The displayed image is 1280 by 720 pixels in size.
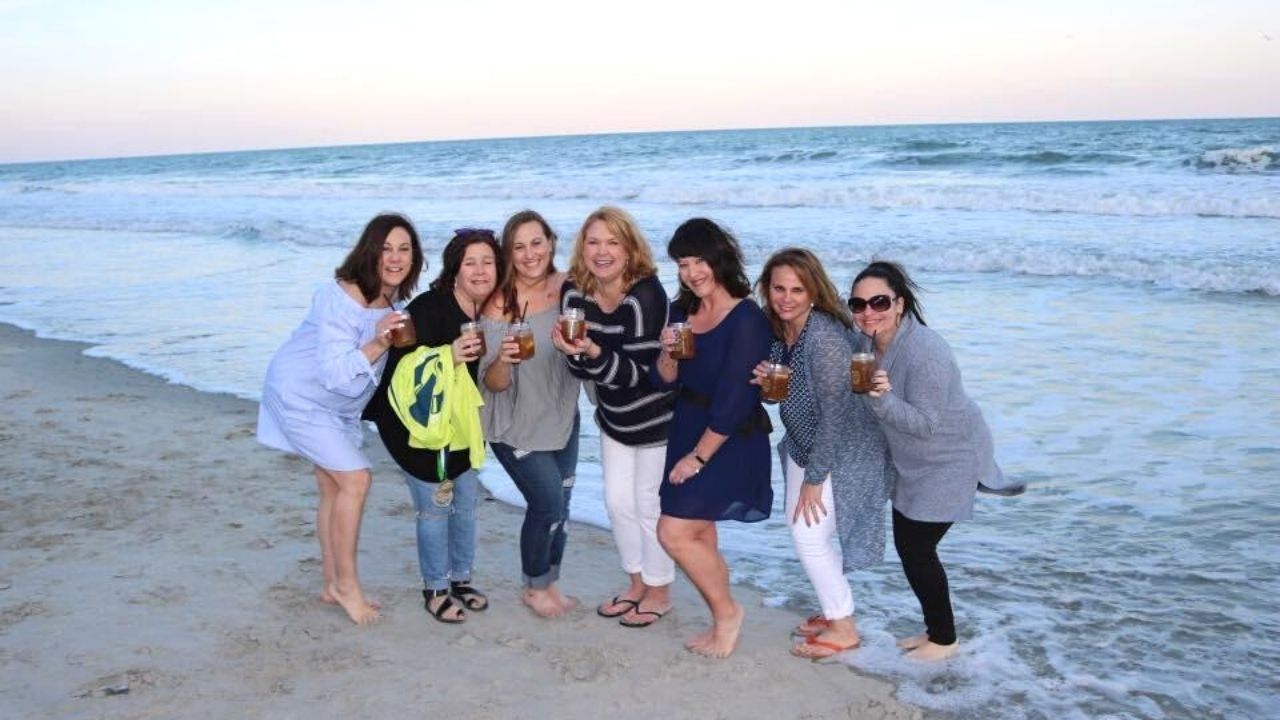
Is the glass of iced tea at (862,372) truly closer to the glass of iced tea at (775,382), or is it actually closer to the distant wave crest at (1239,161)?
the glass of iced tea at (775,382)

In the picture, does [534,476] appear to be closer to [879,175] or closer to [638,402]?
[638,402]

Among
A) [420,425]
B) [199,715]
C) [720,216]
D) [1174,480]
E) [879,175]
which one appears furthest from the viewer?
[879,175]

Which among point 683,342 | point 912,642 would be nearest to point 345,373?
point 683,342

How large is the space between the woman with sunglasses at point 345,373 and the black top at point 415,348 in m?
0.07

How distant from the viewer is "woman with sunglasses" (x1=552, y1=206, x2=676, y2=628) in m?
4.24

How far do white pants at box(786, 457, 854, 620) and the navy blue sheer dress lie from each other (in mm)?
117

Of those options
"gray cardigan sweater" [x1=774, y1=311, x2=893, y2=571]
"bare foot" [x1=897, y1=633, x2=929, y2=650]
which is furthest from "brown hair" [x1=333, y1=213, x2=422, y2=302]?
"bare foot" [x1=897, y1=633, x2=929, y2=650]

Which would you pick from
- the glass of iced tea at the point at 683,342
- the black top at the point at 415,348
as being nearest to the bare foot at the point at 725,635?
the glass of iced tea at the point at 683,342

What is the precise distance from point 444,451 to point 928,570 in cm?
195

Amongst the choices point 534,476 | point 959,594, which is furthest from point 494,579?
point 959,594

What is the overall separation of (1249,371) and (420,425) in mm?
7183

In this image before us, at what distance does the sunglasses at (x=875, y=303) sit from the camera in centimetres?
392

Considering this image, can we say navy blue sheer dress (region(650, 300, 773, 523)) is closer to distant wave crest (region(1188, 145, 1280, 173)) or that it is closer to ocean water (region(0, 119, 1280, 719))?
ocean water (region(0, 119, 1280, 719))

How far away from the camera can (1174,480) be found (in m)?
6.23
